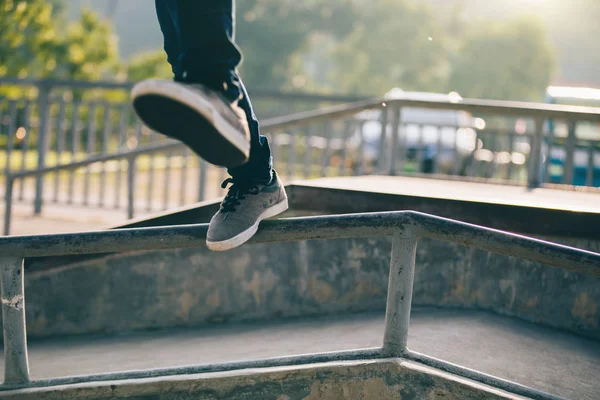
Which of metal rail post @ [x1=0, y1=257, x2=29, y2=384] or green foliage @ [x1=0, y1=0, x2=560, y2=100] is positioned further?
green foliage @ [x1=0, y1=0, x2=560, y2=100]

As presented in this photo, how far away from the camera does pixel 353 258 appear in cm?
427

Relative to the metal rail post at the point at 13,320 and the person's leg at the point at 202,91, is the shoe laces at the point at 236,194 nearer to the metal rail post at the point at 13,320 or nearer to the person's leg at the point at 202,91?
the person's leg at the point at 202,91

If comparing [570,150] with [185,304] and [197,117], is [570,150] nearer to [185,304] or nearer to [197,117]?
[185,304]

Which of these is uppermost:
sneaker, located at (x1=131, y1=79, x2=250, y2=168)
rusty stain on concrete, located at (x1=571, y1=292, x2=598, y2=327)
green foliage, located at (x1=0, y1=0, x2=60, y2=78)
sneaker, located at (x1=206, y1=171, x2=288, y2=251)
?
green foliage, located at (x1=0, y1=0, x2=60, y2=78)

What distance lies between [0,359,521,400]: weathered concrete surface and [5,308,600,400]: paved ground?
430 mm

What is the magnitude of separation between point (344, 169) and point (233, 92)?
6383mm

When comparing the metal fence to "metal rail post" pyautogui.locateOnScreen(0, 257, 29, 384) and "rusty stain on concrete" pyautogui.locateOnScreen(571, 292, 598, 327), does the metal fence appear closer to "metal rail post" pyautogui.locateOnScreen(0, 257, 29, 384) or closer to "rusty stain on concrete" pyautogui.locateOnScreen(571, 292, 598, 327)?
"rusty stain on concrete" pyautogui.locateOnScreen(571, 292, 598, 327)

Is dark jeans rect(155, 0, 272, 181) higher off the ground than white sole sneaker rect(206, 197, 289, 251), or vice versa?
dark jeans rect(155, 0, 272, 181)

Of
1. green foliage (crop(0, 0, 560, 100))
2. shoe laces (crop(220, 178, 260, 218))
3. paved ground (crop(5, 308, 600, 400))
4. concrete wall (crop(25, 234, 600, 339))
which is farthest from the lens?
green foliage (crop(0, 0, 560, 100))

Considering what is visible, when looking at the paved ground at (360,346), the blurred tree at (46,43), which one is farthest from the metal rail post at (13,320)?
the blurred tree at (46,43)

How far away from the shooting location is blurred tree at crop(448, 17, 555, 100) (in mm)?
65438

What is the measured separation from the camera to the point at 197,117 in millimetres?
2137

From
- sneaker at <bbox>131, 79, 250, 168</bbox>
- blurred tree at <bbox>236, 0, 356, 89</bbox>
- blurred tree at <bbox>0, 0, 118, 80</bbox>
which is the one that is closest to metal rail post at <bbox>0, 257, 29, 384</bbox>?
sneaker at <bbox>131, 79, 250, 168</bbox>

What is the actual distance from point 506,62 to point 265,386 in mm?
69577
